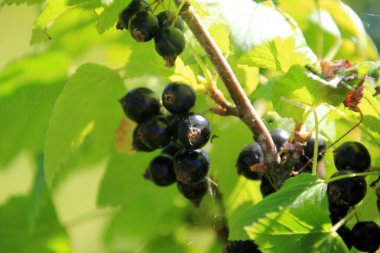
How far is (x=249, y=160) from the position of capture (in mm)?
1420

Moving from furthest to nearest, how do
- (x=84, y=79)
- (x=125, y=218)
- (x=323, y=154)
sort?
(x=125, y=218), (x=84, y=79), (x=323, y=154)

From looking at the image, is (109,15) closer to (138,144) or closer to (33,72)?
(138,144)

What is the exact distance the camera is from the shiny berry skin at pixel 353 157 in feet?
4.21

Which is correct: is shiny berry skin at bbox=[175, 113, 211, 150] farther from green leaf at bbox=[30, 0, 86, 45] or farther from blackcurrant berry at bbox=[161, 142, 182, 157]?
green leaf at bbox=[30, 0, 86, 45]

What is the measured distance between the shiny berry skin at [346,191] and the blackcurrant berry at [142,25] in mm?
455

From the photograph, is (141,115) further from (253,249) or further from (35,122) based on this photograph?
(35,122)

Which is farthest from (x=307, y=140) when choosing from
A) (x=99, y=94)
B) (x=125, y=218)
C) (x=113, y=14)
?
(x=125, y=218)

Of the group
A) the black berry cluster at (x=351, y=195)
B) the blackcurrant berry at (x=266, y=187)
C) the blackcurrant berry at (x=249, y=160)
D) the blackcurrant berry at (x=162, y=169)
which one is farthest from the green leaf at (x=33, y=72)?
the black berry cluster at (x=351, y=195)

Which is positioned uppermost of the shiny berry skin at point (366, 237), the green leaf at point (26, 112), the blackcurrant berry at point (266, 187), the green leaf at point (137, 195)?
the blackcurrant berry at point (266, 187)

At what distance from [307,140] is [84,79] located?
57 centimetres

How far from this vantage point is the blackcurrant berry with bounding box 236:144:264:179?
1400mm

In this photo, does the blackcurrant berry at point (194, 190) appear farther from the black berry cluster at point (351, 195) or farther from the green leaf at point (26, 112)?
the green leaf at point (26, 112)

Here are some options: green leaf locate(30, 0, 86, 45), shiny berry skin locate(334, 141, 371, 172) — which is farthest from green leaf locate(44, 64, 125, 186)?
shiny berry skin locate(334, 141, 371, 172)

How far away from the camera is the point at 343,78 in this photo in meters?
1.21
